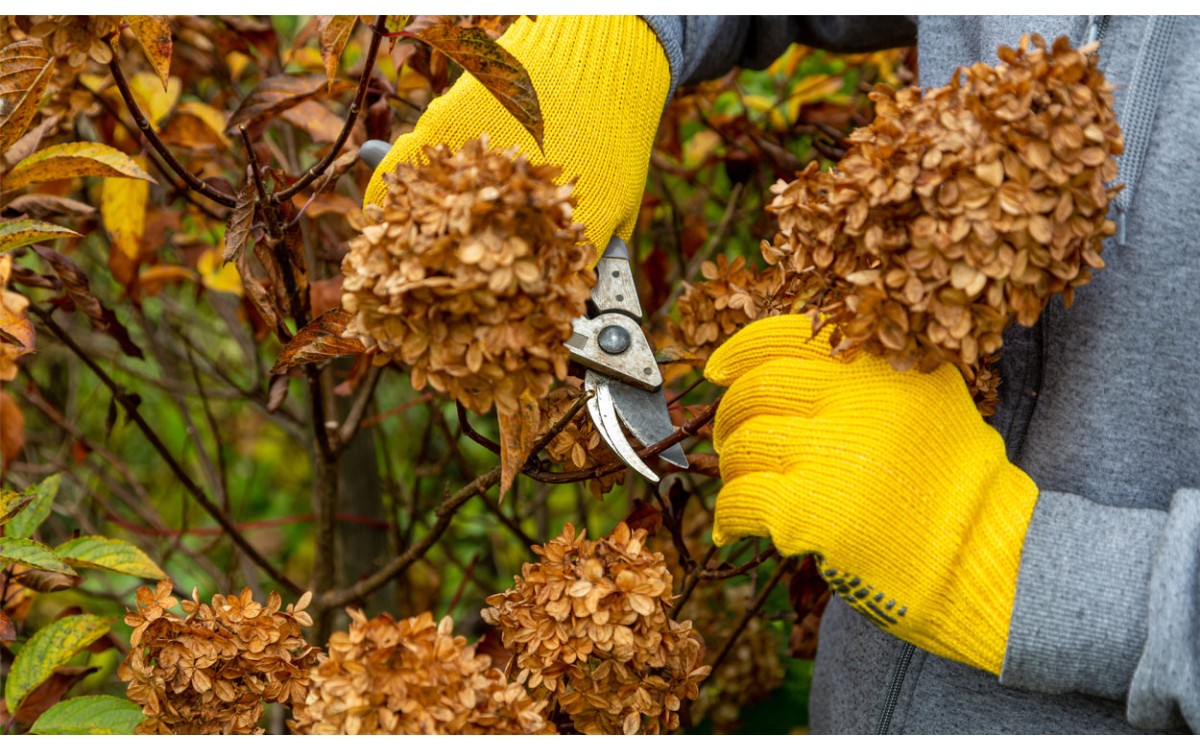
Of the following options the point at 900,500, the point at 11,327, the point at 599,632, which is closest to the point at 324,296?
the point at 11,327

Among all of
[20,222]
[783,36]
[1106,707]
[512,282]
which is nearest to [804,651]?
[1106,707]

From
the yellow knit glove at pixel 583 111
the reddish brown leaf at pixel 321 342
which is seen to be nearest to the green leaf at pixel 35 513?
the reddish brown leaf at pixel 321 342

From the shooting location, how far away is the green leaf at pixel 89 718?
3.41ft

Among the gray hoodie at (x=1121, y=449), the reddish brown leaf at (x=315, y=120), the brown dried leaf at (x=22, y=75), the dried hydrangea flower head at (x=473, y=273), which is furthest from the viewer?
the reddish brown leaf at (x=315, y=120)

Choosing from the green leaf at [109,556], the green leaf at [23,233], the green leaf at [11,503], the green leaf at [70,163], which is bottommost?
the green leaf at [109,556]

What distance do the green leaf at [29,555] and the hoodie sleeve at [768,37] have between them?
82 cm

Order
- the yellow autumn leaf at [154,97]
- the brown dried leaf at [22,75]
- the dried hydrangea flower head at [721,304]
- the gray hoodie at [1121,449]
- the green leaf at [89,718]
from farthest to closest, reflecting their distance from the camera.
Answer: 1. the yellow autumn leaf at [154,97]
2. the dried hydrangea flower head at [721,304]
3. the green leaf at [89,718]
4. the brown dried leaf at [22,75]
5. the gray hoodie at [1121,449]

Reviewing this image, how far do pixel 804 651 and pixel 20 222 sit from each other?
1143mm

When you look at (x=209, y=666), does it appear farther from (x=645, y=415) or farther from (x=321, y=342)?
(x=645, y=415)

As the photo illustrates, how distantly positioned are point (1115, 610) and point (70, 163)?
106 cm

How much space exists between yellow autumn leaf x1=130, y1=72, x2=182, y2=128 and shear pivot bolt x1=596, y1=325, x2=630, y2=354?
85cm

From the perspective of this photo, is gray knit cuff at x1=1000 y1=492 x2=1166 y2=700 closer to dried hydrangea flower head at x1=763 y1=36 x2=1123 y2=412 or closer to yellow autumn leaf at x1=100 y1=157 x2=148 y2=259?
dried hydrangea flower head at x1=763 y1=36 x2=1123 y2=412

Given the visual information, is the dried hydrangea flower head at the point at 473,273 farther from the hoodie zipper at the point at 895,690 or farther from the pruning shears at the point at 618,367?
the hoodie zipper at the point at 895,690

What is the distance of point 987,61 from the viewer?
3.34 feet
